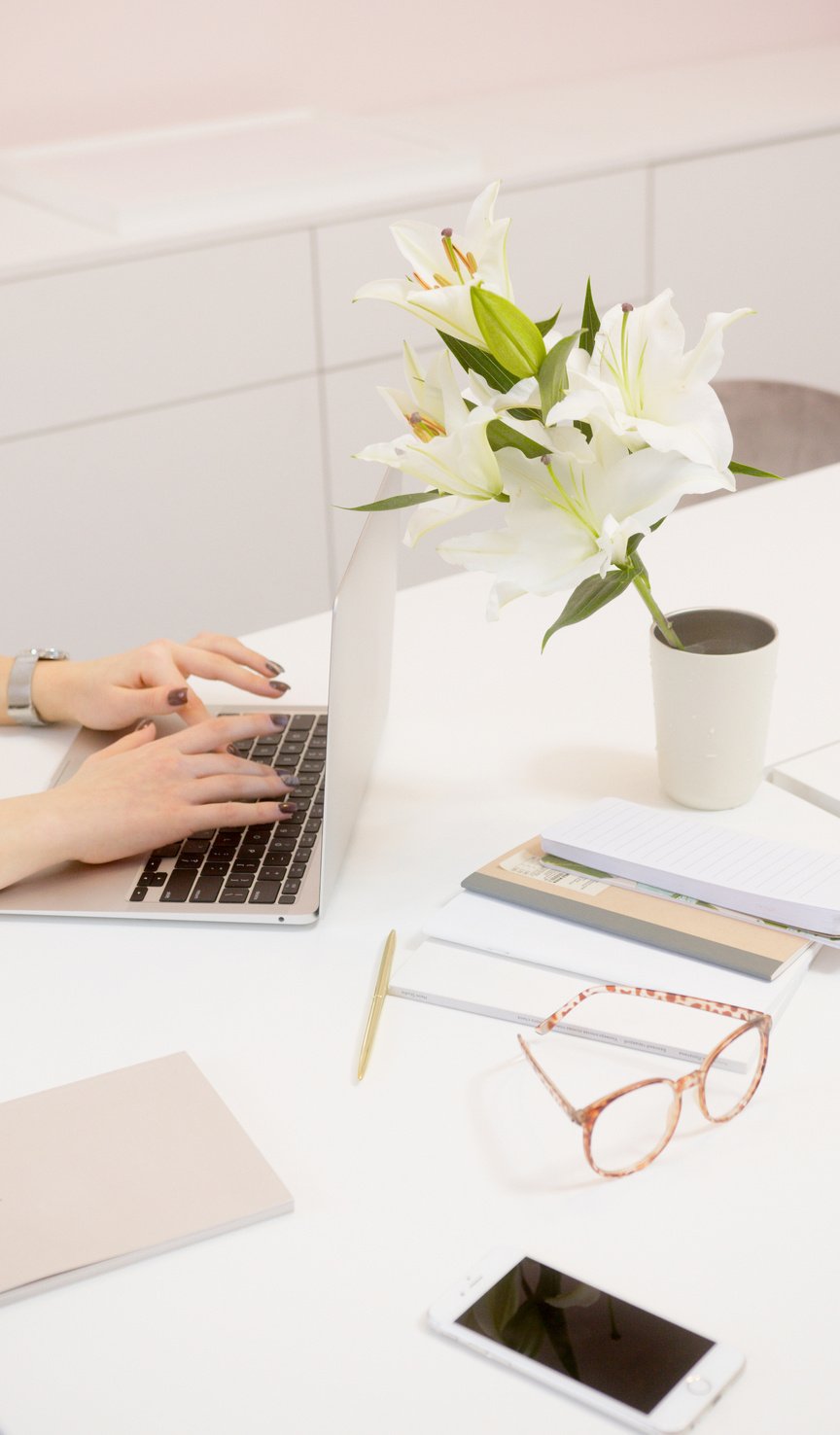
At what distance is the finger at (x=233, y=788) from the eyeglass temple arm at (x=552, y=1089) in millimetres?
353

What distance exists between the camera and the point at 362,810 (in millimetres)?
1221

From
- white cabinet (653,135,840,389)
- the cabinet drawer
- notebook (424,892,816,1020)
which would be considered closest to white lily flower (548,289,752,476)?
notebook (424,892,816,1020)

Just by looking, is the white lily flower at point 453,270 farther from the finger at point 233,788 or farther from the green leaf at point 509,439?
the finger at point 233,788

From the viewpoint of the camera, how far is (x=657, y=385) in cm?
98

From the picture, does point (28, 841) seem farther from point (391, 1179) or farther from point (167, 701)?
point (391, 1179)

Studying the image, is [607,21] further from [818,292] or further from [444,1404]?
[444,1404]

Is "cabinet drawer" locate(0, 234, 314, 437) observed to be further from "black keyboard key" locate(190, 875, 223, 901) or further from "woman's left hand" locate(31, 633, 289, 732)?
"black keyboard key" locate(190, 875, 223, 901)

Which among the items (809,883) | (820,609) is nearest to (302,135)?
(820,609)

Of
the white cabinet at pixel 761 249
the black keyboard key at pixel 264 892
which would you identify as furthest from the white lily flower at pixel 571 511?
the white cabinet at pixel 761 249

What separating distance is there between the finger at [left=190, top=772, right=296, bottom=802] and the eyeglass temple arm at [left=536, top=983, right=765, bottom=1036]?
33 cm

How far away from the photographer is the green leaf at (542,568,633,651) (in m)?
0.99

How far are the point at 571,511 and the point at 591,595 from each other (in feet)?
0.18

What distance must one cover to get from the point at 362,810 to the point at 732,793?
0.29 m

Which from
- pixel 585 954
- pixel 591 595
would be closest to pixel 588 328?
pixel 591 595
